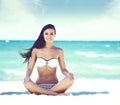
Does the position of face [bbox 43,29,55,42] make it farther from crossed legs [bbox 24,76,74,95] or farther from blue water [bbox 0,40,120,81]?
crossed legs [bbox 24,76,74,95]

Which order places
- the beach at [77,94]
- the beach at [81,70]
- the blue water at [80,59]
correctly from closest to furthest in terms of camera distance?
the beach at [77,94] → the beach at [81,70] → the blue water at [80,59]

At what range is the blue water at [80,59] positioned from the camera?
3.86 m

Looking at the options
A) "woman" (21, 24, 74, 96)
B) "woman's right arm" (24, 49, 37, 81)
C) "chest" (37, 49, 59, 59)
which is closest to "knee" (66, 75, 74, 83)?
"woman" (21, 24, 74, 96)

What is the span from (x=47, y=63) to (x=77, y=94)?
424mm

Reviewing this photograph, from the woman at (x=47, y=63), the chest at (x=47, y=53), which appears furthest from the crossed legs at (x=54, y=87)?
the chest at (x=47, y=53)

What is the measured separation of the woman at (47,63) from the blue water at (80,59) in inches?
2.6

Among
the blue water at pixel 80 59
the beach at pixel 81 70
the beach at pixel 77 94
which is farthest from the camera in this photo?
the blue water at pixel 80 59

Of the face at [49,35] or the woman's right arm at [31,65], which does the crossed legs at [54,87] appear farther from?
the face at [49,35]

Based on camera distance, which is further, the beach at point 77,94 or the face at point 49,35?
the face at point 49,35

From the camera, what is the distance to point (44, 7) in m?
3.91

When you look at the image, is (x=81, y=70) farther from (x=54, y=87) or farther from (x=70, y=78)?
(x=54, y=87)

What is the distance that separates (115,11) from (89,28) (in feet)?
1.03

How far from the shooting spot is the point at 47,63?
3.80m
